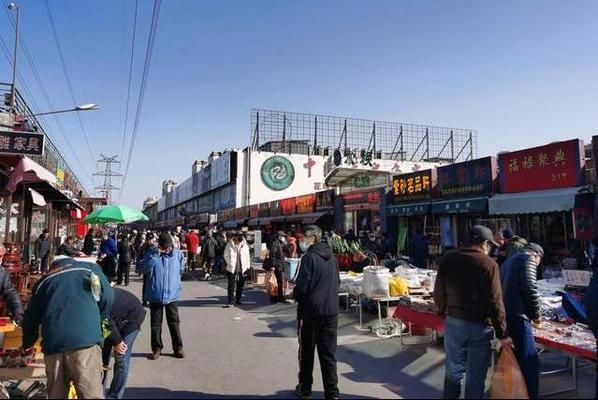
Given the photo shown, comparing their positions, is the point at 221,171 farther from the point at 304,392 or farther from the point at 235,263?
the point at 304,392

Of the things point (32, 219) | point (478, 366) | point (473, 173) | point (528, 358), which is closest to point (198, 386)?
point (478, 366)

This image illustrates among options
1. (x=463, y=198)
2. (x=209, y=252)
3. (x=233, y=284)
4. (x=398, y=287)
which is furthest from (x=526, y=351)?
(x=209, y=252)

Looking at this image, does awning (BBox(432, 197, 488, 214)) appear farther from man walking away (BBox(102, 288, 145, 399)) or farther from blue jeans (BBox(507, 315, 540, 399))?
man walking away (BBox(102, 288, 145, 399))

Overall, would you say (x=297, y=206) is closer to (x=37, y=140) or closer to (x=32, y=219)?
(x=32, y=219)

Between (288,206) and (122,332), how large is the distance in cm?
2225

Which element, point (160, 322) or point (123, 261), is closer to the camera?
point (160, 322)

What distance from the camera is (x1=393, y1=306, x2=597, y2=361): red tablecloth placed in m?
4.66

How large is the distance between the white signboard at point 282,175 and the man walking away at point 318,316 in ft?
118

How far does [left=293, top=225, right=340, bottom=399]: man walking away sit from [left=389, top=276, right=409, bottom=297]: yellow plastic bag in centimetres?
362

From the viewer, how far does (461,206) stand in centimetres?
1355

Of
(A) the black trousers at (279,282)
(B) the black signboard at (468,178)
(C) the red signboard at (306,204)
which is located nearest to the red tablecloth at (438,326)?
(A) the black trousers at (279,282)

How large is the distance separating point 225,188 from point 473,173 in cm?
3395

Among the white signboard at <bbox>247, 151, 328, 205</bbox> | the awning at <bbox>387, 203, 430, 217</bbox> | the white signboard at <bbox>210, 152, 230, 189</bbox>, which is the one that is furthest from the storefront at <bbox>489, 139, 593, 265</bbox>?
the white signboard at <bbox>210, 152, 230, 189</bbox>

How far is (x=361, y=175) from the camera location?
21469 mm
